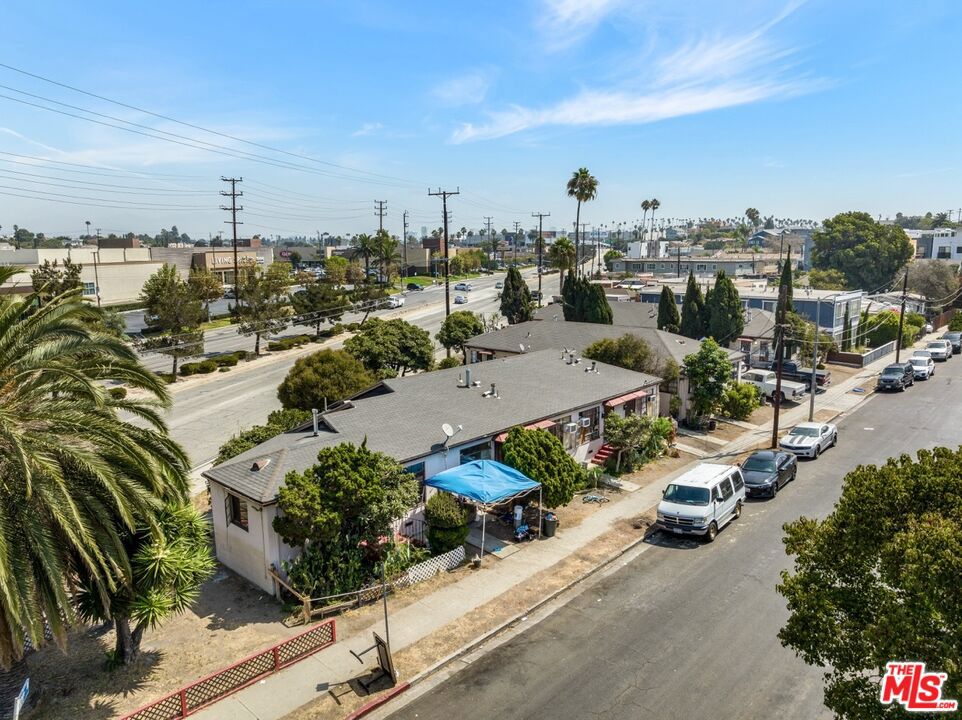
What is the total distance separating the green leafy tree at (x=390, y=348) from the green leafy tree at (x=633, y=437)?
14.5 metres

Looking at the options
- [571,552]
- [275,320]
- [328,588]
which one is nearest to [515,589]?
[571,552]

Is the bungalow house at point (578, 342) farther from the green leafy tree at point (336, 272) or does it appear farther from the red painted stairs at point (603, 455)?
the green leafy tree at point (336, 272)

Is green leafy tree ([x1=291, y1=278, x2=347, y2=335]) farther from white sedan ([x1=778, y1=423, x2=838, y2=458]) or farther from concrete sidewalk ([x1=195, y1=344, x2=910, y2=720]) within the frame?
white sedan ([x1=778, y1=423, x2=838, y2=458])

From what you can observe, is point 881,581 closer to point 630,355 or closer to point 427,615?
point 427,615

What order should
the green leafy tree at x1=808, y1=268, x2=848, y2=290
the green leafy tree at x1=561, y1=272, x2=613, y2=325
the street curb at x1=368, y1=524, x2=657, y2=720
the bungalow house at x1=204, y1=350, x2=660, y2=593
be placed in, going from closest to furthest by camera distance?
the street curb at x1=368, y1=524, x2=657, y2=720 < the bungalow house at x1=204, y1=350, x2=660, y2=593 < the green leafy tree at x1=561, y1=272, x2=613, y2=325 < the green leafy tree at x1=808, y1=268, x2=848, y2=290

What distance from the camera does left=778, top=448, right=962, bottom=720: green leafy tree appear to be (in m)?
8.24

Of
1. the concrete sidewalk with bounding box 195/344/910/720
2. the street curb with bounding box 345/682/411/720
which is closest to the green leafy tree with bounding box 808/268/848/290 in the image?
the concrete sidewalk with bounding box 195/344/910/720

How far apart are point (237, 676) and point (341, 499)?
460 centimetres

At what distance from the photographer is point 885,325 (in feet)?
198

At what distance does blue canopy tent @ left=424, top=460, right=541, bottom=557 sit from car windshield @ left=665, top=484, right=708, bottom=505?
4779 mm

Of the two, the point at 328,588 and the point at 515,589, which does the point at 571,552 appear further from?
the point at 328,588

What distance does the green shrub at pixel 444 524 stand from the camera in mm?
19578

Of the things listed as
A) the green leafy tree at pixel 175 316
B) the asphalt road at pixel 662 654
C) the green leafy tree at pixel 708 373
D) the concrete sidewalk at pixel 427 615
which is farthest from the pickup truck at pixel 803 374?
the green leafy tree at pixel 175 316

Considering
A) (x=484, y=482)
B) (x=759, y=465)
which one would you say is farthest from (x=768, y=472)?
(x=484, y=482)
